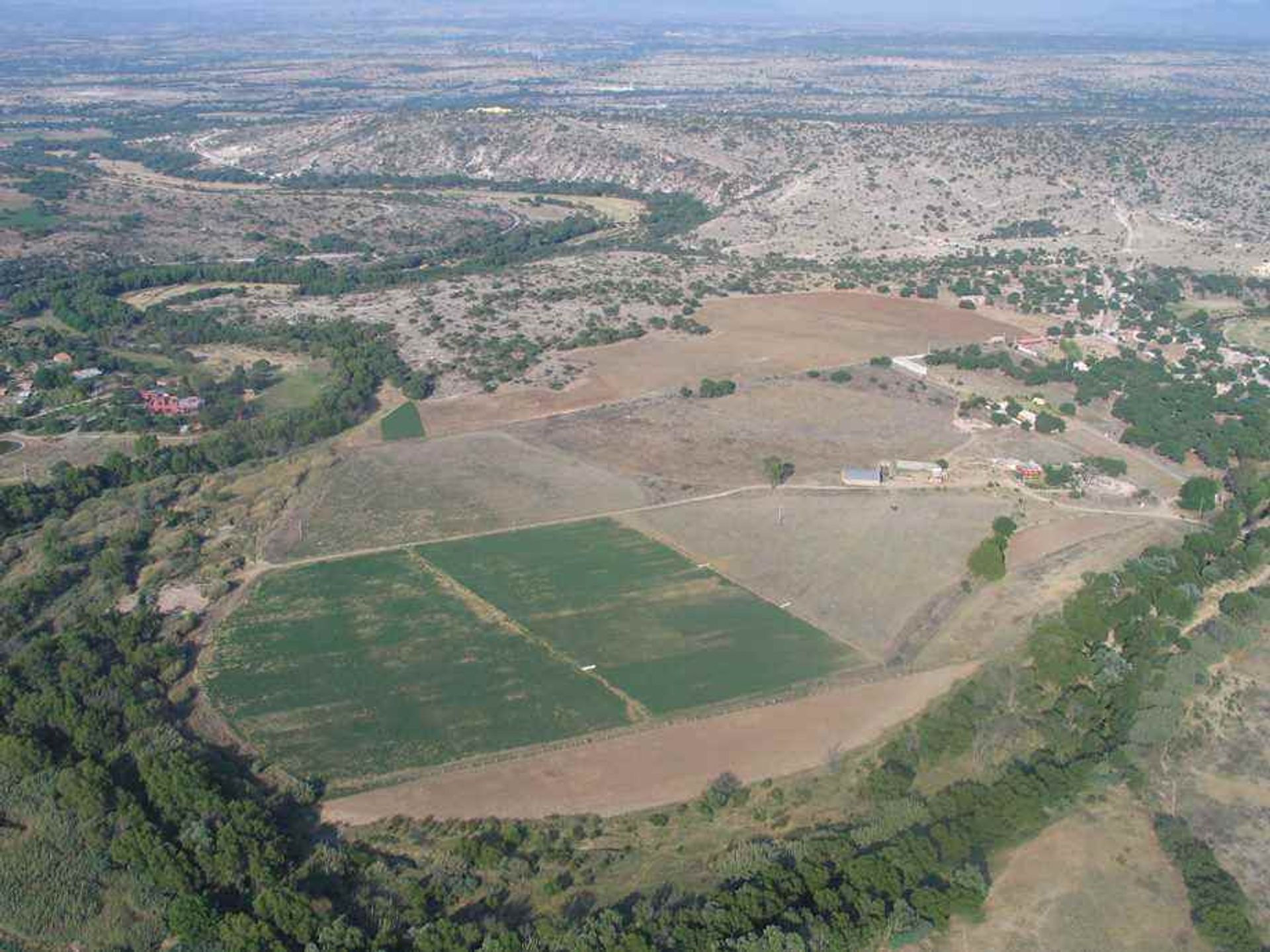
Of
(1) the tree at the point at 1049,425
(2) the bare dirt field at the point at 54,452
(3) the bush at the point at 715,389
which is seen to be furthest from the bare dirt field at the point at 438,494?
(1) the tree at the point at 1049,425

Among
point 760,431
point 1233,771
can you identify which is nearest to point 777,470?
point 760,431

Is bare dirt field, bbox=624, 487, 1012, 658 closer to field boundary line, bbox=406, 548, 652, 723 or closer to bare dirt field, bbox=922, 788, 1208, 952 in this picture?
field boundary line, bbox=406, 548, 652, 723

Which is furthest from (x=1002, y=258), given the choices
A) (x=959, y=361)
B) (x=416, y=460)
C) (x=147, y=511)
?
(x=147, y=511)

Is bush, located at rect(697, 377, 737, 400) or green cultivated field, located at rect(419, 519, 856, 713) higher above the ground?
green cultivated field, located at rect(419, 519, 856, 713)

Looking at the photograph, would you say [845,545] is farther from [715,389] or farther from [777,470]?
[715,389]

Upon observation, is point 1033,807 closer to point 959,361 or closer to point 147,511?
point 147,511

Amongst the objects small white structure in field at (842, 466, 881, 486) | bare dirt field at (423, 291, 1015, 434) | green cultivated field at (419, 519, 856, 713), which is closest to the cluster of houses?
bare dirt field at (423, 291, 1015, 434)
